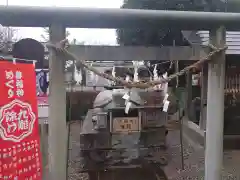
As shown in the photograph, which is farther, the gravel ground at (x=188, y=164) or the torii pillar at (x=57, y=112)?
the gravel ground at (x=188, y=164)

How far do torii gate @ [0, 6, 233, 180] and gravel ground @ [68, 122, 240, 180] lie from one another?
3190mm

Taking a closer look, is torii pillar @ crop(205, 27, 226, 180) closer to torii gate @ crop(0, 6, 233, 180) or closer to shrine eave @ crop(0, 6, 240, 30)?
torii gate @ crop(0, 6, 233, 180)

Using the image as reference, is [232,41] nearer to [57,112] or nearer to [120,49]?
[120,49]

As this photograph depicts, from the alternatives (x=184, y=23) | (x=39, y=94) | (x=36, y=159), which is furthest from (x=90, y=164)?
(x=184, y=23)

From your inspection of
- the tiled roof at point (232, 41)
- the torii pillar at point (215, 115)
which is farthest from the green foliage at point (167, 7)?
the torii pillar at point (215, 115)

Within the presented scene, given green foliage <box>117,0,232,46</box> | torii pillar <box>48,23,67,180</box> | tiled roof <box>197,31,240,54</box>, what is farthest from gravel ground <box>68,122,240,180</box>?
green foliage <box>117,0,232,46</box>

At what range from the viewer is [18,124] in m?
2.95

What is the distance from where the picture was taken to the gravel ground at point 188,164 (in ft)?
20.5

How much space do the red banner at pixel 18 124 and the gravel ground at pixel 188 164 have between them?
328 centimetres

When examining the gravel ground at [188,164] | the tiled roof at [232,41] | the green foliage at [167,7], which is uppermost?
the green foliage at [167,7]

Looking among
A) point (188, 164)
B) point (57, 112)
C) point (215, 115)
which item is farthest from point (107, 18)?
point (188, 164)

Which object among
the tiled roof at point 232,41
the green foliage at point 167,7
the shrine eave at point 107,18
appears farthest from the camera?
the green foliage at point 167,7

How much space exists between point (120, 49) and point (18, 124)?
4.16 ft

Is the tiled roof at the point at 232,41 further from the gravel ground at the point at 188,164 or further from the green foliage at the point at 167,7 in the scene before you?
the green foliage at the point at 167,7
